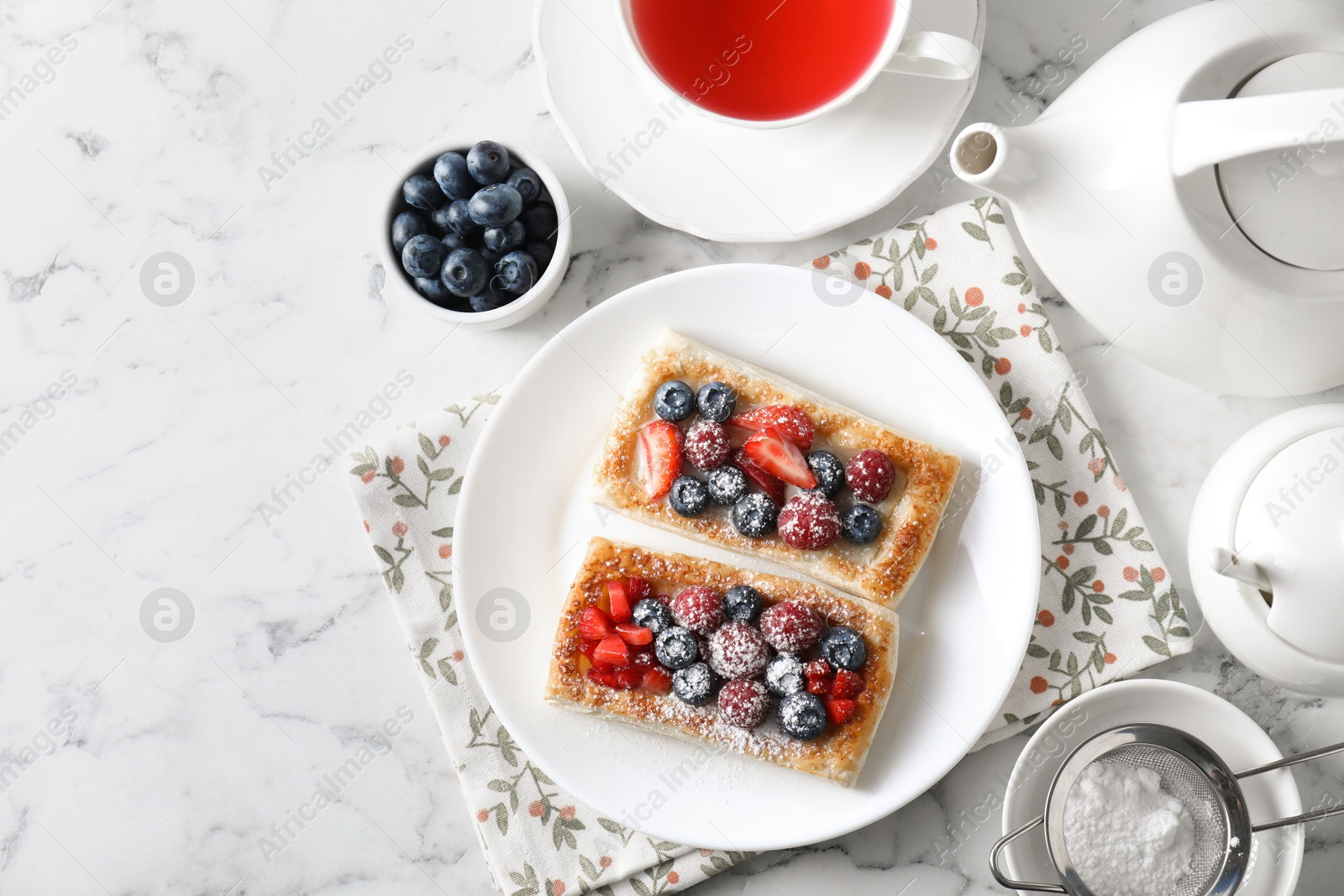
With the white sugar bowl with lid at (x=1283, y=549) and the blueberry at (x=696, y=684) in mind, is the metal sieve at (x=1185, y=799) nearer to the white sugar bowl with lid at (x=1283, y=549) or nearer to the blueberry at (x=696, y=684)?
the white sugar bowl with lid at (x=1283, y=549)

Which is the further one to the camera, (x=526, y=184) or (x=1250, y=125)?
(x=526, y=184)

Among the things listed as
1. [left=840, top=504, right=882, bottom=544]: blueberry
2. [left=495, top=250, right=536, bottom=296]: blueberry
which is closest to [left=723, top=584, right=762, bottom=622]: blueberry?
[left=840, top=504, right=882, bottom=544]: blueberry

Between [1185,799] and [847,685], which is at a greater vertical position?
[847,685]

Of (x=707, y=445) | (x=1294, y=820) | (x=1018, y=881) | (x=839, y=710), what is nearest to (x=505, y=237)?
(x=707, y=445)

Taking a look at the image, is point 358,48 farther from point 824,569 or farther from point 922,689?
point 922,689

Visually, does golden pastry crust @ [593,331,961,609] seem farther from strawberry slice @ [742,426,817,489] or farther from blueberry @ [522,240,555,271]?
blueberry @ [522,240,555,271]

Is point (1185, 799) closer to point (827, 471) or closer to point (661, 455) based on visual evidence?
point (827, 471)
